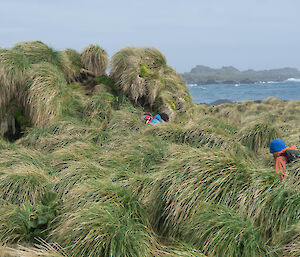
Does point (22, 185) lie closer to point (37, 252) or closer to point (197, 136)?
point (37, 252)

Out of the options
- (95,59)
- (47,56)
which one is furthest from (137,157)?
(95,59)

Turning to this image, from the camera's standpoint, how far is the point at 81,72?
12289 mm

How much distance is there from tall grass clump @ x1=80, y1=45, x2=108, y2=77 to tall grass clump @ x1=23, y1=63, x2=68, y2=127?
3285 millimetres

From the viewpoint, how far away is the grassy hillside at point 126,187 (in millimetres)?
3688

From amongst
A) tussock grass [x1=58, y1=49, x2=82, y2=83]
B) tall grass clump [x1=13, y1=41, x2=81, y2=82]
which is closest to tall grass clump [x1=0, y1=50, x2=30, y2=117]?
tall grass clump [x1=13, y1=41, x2=81, y2=82]

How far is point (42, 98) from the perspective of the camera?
8.67 m

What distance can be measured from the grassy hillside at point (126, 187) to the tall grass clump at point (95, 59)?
3.11 meters

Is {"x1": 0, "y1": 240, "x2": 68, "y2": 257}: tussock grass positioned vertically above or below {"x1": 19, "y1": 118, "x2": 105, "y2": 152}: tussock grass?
below

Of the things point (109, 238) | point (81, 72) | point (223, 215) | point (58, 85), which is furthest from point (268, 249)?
point (81, 72)

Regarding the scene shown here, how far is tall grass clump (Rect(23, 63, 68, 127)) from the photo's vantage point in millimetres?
8633

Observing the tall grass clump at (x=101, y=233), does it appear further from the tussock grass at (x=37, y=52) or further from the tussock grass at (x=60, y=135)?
the tussock grass at (x=37, y=52)

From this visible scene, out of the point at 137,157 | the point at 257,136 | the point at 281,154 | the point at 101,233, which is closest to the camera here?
the point at 101,233

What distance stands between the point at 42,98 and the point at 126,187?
4837 millimetres

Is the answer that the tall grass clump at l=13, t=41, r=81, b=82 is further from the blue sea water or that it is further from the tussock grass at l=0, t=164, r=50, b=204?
the blue sea water
